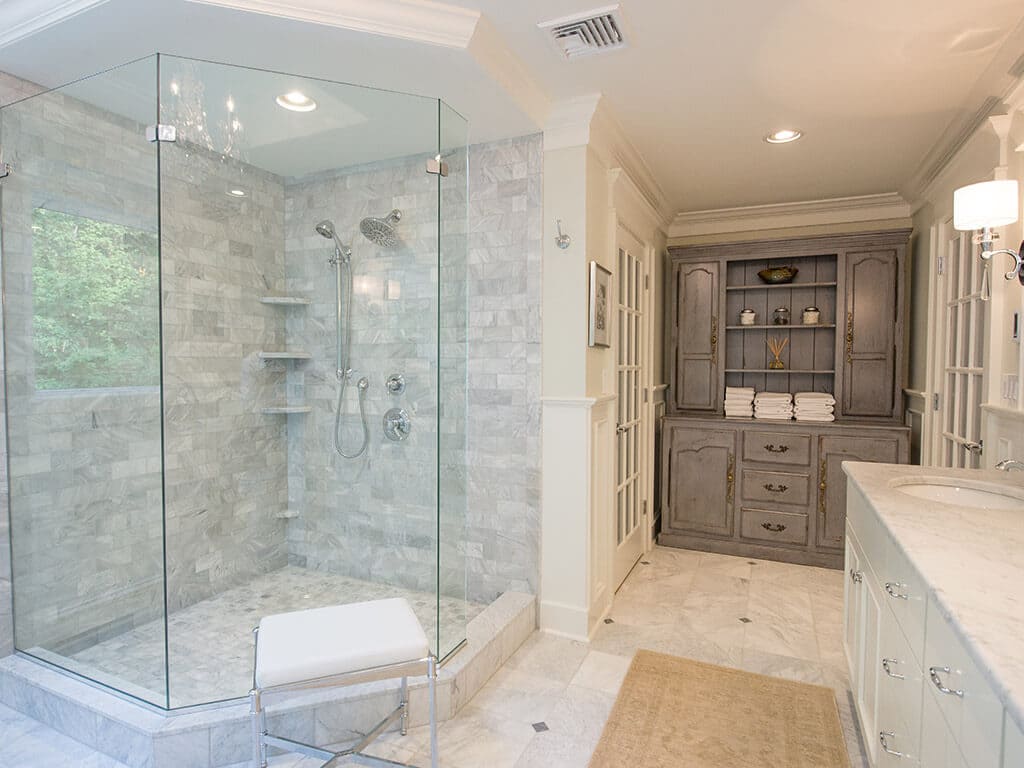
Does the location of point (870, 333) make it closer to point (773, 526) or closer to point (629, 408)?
point (773, 526)

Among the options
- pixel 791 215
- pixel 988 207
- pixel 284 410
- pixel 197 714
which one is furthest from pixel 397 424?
pixel 791 215

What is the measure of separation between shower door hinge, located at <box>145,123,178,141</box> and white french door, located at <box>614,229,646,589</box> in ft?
6.84

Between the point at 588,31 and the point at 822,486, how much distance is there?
304cm

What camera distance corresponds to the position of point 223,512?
2127mm

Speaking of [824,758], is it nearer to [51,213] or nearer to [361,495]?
[361,495]

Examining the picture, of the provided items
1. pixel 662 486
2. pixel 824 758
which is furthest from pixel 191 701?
pixel 662 486

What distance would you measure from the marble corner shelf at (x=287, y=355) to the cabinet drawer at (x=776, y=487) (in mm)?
2936

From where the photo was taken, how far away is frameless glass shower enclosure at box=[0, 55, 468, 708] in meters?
1.95

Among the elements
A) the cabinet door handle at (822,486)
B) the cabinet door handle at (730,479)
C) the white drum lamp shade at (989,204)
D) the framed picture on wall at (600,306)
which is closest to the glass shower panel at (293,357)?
the framed picture on wall at (600,306)

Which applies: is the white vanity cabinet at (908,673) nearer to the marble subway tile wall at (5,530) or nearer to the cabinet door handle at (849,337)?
the cabinet door handle at (849,337)

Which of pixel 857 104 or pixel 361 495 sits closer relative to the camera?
pixel 361 495

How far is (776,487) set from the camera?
150 inches

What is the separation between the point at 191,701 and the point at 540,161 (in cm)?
246

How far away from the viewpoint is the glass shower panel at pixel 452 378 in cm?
230
